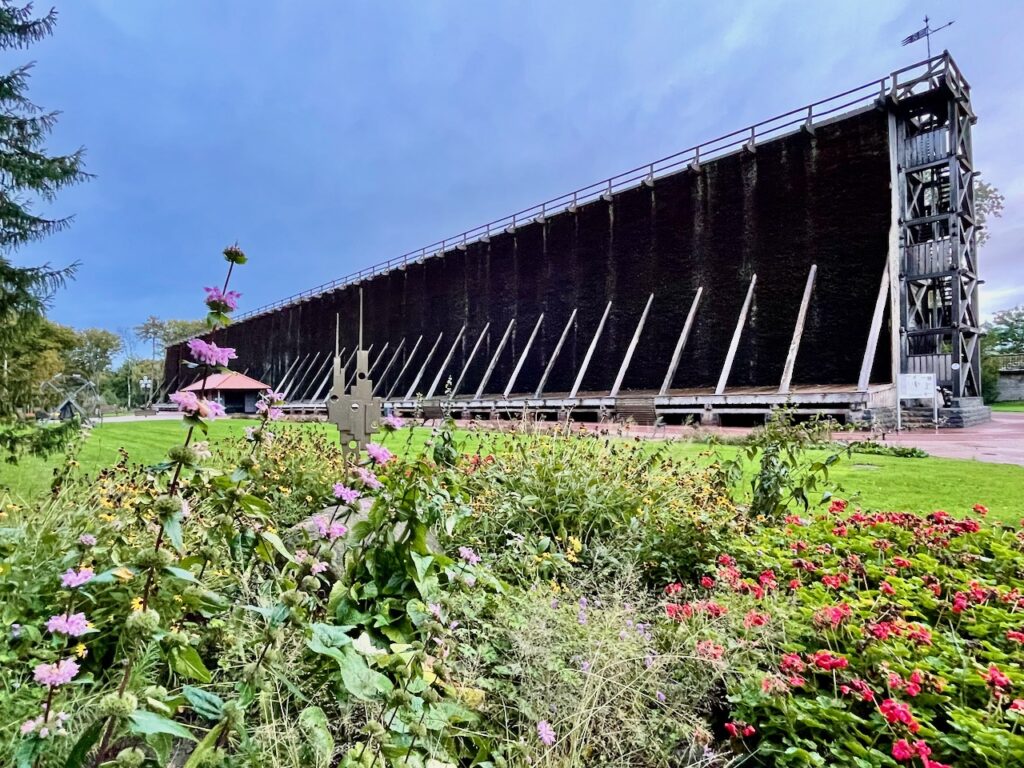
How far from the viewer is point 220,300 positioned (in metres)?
1.19

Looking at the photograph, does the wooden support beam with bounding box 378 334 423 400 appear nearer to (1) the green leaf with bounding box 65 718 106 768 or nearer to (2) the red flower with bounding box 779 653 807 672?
(2) the red flower with bounding box 779 653 807 672

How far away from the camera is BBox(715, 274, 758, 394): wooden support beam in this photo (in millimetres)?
15841

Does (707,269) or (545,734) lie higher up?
(707,269)

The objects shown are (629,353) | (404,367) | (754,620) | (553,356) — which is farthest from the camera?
(404,367)

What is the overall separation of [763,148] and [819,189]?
2485mm

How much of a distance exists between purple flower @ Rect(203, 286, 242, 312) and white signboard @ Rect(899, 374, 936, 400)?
587 inches

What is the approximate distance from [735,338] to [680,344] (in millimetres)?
1829

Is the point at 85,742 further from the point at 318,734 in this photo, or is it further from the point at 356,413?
the point at 356,413

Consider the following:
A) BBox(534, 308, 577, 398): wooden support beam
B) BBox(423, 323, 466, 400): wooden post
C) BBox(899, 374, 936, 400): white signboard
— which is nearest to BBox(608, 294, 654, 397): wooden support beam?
BBox(534, 308, 577, 398): wooden support beam

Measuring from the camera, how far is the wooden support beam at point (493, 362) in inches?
922

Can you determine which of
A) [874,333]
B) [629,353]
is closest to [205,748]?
[874,333]

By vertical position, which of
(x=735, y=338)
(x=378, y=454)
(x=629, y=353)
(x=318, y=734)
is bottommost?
(x=318, y=734)

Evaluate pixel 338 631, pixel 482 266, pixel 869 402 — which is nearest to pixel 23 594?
pixel 338 631

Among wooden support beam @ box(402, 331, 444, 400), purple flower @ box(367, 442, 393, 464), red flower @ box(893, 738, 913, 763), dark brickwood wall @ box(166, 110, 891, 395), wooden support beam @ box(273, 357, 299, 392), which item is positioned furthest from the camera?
wooden support beam @ box(273, 357, 299, 392)
